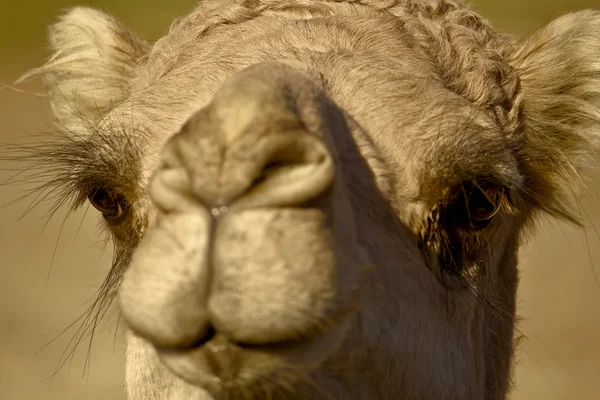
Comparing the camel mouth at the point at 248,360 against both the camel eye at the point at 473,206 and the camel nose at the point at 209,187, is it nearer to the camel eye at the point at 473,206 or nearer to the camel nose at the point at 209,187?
the camel nose at the point at 209,187

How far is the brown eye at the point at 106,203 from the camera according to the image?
12.4 ft

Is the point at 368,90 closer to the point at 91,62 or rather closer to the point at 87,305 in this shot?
the point at 91,62

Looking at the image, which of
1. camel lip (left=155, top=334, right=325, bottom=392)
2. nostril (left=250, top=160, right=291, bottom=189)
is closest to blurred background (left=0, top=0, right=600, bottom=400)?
camel lip (left=155, top=334, right=325, bottom=392)

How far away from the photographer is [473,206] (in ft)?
12.2

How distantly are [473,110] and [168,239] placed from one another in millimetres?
1710

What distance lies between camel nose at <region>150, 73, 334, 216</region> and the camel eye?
112cm

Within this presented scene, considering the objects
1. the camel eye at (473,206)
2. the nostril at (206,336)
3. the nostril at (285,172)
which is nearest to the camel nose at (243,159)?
the nostril at (285,172)

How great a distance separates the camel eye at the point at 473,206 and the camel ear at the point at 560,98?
0.92 metres

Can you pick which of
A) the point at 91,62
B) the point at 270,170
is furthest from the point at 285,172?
the point at 91,62

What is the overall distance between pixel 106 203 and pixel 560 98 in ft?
7.75

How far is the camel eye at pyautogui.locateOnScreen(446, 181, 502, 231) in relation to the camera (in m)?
3.62

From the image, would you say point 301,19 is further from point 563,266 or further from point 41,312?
point 563,266

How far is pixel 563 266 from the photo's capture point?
546 inches

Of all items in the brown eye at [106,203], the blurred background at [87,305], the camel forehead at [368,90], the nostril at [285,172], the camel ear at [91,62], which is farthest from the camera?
the blurred background at [87,305]
